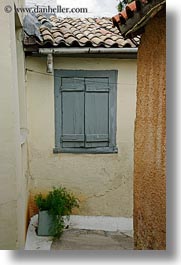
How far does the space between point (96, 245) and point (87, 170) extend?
30.0 inches

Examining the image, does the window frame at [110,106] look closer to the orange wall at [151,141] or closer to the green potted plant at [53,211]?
the green potted plant at [53,211]

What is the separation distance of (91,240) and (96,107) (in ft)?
3.65

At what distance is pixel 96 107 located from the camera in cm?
308

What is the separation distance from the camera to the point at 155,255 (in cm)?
109

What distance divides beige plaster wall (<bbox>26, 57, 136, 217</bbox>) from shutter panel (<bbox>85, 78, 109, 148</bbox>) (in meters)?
0.11

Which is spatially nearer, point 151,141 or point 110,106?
point 151,141

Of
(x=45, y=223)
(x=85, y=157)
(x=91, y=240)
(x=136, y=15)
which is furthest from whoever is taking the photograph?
(x=85, y=157)

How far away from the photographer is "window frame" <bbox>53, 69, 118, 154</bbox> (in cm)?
305


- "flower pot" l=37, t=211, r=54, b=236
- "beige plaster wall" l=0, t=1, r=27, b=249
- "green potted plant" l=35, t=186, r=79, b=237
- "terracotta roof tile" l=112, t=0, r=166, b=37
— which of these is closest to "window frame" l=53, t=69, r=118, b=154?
"green potted plant" l=35, t=186, r=79, b=237

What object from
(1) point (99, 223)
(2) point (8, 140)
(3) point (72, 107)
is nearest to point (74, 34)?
(3) point (72, 107)

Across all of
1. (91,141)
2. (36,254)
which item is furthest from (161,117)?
(91,141)

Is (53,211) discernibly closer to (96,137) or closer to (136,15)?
(96,137)

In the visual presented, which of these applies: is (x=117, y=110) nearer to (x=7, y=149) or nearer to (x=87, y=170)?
(x=87, y=170)

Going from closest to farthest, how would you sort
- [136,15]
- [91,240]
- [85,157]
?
[136,15]
[91,240]
[85,157]
